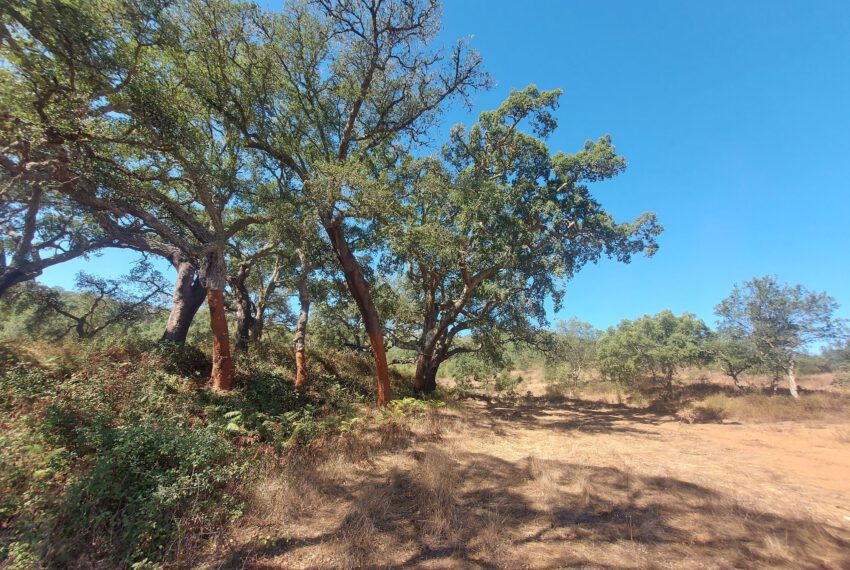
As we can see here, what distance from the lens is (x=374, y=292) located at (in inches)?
512

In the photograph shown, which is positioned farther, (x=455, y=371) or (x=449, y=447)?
(x=455, y=371)

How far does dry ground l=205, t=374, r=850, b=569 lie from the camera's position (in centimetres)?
322

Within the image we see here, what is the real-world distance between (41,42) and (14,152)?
1.90 m

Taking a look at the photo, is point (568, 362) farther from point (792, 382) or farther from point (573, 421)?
point (573, 421)

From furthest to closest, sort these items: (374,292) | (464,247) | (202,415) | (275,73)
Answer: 1. (374,292)
2. (464,247)
3. (275,73)
4. (202,415)

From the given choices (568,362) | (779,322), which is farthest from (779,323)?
(568,362)

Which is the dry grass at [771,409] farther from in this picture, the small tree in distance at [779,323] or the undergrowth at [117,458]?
the undergrowth at [117,458]

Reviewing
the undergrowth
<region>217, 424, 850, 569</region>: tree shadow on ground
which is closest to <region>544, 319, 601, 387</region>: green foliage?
<region>217, 424, 850, 569</region>: tree shadow on ground

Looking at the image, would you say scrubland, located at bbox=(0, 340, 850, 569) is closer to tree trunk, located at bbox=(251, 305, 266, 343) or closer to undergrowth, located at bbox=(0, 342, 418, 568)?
undergrowth, located at bbox=(0, 342, 418, 568)

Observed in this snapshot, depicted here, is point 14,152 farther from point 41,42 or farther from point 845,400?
point 845,400

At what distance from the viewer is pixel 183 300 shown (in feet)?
34.4

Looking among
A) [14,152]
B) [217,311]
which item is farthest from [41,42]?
[217,311]

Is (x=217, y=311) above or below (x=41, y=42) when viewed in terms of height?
below

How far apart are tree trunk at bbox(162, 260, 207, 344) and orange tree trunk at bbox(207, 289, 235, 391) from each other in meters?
3.22
